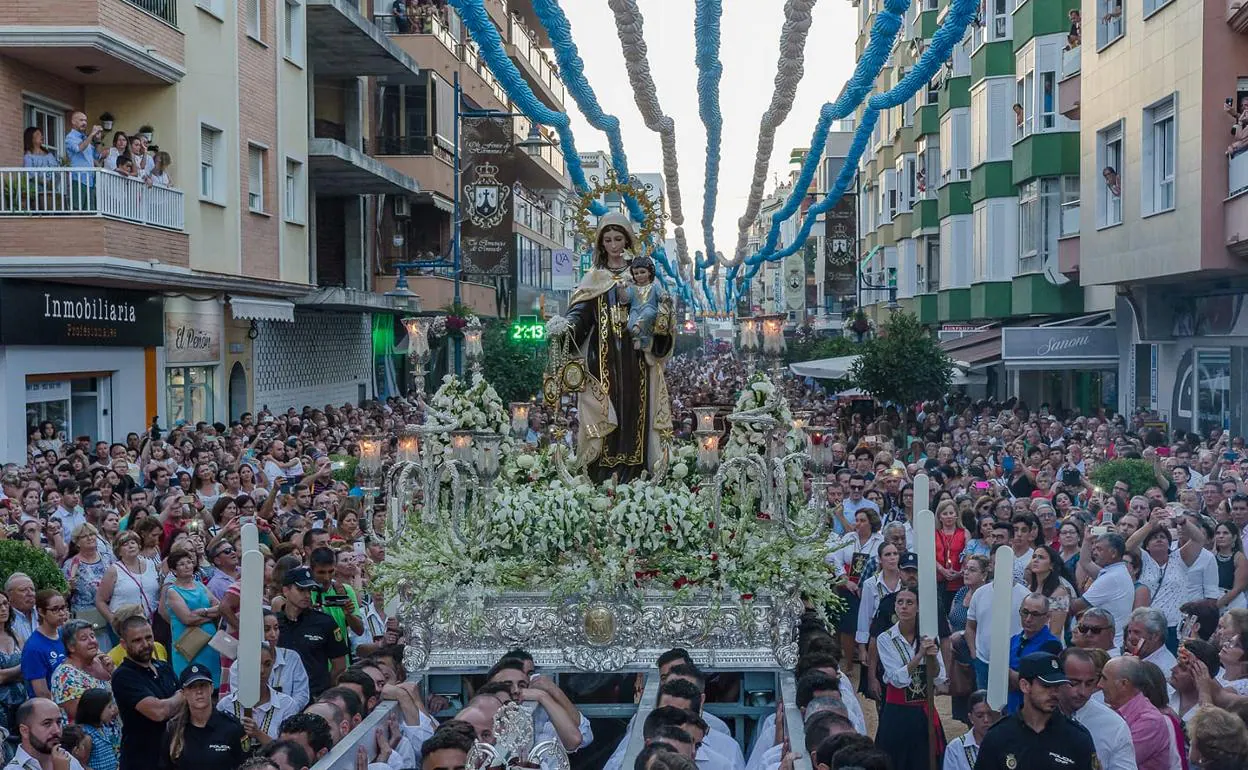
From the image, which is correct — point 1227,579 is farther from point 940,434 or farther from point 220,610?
point 940,434

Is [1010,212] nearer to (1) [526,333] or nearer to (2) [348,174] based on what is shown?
(1) [526,333]

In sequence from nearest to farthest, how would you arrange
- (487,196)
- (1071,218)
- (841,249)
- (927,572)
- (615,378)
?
(927,572) → (615,378) → (487,196) → (1071,218) → (841,249)

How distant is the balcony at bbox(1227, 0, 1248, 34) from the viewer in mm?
18703

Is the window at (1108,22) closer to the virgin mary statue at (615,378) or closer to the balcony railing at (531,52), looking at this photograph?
the virgin mary statue at (615,378)

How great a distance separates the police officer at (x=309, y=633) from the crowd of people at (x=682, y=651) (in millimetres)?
19

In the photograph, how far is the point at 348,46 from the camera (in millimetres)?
31062

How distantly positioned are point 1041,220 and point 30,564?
25.8 metres

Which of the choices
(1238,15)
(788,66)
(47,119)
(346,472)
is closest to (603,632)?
(788,66)

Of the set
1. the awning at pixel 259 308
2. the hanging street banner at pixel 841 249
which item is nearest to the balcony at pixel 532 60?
the hanging street banner at pixel 841 249

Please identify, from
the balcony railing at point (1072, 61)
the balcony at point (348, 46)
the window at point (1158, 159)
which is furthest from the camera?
the balcony at point (348, 46)

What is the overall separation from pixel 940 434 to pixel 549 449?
1417cm

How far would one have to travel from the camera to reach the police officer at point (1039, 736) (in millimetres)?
6375

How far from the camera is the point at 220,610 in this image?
9383mm

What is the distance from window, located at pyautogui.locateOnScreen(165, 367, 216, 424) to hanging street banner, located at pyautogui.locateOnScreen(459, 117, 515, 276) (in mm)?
5989
